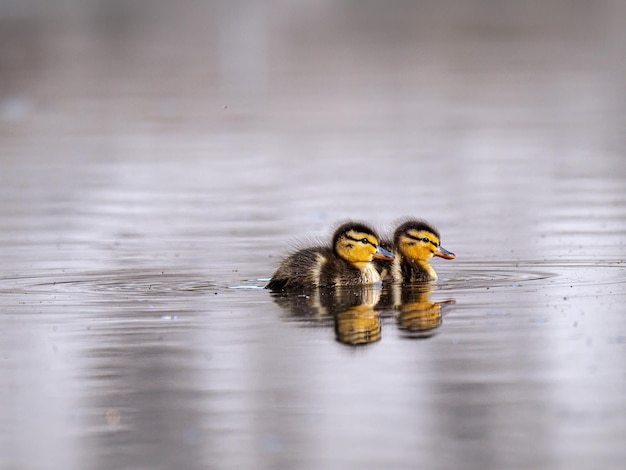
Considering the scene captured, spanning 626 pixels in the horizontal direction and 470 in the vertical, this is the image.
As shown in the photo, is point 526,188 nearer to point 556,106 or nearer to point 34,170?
point 34,170

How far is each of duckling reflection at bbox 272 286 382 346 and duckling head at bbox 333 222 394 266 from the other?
215 mm

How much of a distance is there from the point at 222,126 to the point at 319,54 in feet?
51.3

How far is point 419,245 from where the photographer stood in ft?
33.2

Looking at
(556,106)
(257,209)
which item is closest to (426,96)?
(556,106)

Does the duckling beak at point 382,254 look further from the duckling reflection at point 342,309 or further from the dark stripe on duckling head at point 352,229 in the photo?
the duckling reflection at point 342,309

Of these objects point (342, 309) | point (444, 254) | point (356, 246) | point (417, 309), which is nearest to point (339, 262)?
point (356, 246)

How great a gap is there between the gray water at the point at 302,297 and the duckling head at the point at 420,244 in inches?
10.0

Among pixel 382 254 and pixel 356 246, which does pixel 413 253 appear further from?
pixel 356 246

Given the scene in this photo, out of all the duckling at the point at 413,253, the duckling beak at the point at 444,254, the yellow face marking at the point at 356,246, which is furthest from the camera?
the duckling beak at the point at 444,254

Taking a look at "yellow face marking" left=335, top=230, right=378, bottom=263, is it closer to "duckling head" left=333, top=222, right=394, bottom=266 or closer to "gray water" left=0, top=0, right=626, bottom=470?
"duckling head" left=333, top=222, right=394, bottom=266

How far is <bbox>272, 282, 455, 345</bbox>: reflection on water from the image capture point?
8.09 metres

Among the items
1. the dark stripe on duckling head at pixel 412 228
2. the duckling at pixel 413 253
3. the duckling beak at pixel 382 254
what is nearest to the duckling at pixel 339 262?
the duckling beak at pixel 382 254

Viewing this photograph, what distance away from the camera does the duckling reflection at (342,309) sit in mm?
8031

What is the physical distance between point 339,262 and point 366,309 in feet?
3.48
